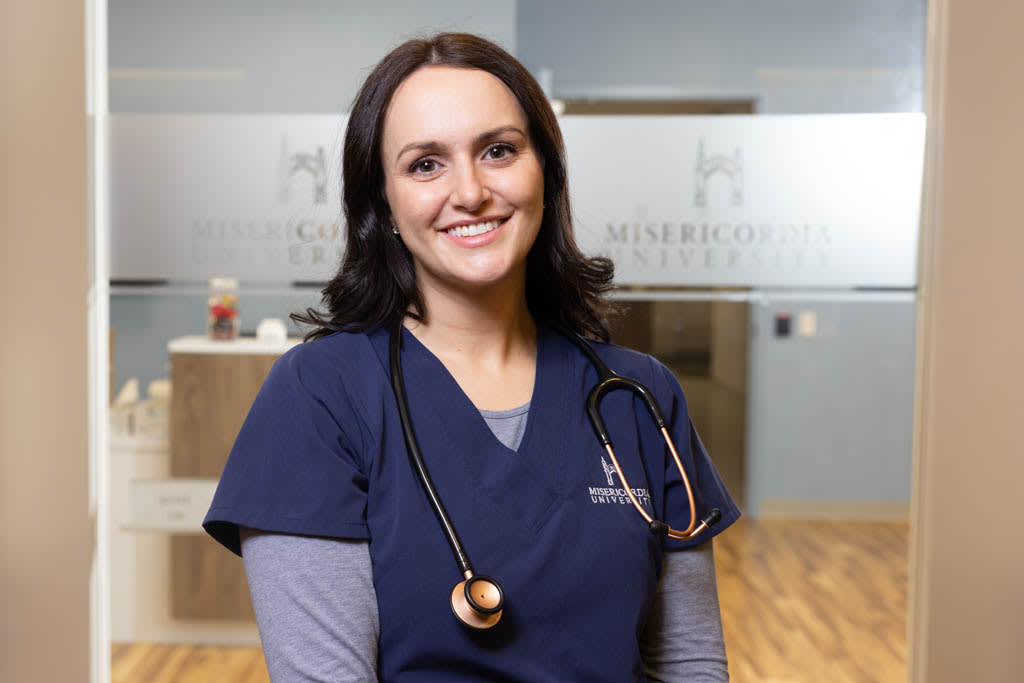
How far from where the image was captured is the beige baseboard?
2.47 m

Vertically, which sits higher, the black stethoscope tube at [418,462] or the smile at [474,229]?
the smile at [474,229]

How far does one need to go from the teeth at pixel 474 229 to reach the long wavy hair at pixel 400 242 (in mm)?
122

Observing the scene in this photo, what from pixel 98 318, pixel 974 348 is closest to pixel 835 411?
pixel 974 348

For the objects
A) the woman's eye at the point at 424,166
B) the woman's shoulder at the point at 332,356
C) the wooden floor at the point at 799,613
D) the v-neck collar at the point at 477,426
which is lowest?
the wooden floor at the point at 799,613

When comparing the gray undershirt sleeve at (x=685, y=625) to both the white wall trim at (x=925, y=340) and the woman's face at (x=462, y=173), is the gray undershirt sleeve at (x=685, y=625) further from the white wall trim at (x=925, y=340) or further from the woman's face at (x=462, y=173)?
the white wall trim at (x=925, y=340)

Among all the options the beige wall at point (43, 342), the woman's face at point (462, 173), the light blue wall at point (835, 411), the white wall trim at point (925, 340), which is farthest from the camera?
the light blue wall at point (835, 411)

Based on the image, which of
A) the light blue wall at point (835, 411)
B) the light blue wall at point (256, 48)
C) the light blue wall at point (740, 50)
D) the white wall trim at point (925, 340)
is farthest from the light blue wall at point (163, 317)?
the white wall trim at point (925, 340)

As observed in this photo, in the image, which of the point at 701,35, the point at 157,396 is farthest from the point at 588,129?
the point at 157,396

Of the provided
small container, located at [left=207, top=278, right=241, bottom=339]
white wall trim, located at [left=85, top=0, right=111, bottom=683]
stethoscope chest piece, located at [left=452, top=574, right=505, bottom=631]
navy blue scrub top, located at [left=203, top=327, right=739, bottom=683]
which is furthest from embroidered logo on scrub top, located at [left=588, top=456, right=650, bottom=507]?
white wall trim, located at [left=85, top=0, right=111, bottom=683]

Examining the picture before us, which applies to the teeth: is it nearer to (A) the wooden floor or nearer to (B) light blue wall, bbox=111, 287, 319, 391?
(B) light blue wall, bbox=111, 287, 319, 391

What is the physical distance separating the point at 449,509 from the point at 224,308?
1504 millimetres

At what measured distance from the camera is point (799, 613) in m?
2.48

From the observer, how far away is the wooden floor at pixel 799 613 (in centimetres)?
247

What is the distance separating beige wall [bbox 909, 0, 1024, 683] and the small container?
1615 millimetres
